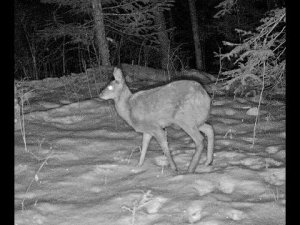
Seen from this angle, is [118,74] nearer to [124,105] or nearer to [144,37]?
[124,105]

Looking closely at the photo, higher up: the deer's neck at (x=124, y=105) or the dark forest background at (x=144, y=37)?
the dark forest background at (x=144, y=37)

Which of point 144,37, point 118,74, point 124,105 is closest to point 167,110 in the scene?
point 124,105

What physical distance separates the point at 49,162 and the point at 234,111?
14.1 ft

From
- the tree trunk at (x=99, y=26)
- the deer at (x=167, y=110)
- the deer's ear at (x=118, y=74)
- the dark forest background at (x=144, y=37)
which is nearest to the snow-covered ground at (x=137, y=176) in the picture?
the deer at (x=167, y=110)

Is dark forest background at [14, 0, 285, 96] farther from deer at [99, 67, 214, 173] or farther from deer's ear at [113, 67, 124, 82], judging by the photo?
deer's ear at [113, 67, 124, 82]

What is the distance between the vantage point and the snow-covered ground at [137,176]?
4256 millimetres

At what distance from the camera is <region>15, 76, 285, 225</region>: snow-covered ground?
4.26 metres

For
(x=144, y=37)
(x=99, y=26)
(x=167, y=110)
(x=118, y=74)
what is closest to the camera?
(x=167, y=110)

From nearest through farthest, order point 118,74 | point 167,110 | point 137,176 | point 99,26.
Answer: point 137,176 < point 167,110 < point 118,74 < point 99,26

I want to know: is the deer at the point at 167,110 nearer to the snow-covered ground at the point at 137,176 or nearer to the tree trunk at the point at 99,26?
the snow-covered ground at the point at 137,176

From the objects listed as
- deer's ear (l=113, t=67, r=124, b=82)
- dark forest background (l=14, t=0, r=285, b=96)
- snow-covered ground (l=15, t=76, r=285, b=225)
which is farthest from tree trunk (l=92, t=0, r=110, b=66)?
deer's ear (l=113, t=67, r=124, b=82)

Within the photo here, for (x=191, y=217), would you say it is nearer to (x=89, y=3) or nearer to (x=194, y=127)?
(x=194, y=127)

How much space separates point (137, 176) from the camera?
5379 mm
